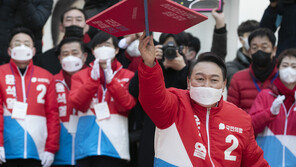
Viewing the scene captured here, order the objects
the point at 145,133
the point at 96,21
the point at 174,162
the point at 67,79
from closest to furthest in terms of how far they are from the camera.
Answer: the point at 96,21, the point at 174,162, the point at 145,133, the point at 67,79

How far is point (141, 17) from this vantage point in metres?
2.71

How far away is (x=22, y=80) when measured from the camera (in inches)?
184

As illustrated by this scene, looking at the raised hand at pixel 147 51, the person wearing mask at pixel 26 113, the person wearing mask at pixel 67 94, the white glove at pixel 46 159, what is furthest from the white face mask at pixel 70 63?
the raised hand at pixel 147 51

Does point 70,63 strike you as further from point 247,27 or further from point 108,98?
point 247,27

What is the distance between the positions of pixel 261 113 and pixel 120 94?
4.59 ft

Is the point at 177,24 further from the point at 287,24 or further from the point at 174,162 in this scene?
the point at 287,24

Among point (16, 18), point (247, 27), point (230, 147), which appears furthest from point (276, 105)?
point (16, 18)

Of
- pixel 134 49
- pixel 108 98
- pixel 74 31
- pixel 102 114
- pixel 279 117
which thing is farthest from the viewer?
pixel 74 31

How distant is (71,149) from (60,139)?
0.18 m

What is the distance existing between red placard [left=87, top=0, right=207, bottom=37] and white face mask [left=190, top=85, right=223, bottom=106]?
17.8 inches

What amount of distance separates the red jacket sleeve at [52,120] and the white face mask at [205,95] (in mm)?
2113

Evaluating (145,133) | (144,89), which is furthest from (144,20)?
(145,133)

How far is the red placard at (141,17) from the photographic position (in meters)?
2.60

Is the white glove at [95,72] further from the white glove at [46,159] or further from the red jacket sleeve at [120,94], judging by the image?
the white glove at [46,159]
